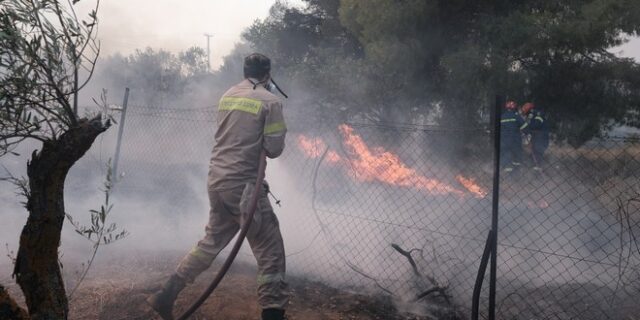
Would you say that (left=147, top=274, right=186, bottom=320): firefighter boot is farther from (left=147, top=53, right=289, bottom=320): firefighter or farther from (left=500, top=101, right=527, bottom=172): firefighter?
(left=500, top=101, right=527, bottom=172): firefighter

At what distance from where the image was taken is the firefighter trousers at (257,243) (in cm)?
349

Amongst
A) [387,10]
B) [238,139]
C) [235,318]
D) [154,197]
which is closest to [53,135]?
[238,139]

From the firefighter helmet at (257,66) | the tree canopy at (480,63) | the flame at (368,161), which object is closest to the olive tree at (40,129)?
the firefighter helmet at (257,66)

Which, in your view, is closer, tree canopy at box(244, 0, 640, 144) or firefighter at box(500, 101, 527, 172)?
firefighter at box(500, 101, 527, 172)

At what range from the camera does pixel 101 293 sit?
4223 mm

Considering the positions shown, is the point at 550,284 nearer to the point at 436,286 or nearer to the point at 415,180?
the point at 436,286

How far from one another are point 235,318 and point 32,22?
2.57 meters

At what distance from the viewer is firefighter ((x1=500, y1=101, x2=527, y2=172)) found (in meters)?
9.38

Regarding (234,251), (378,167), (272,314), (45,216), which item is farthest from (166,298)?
(378,167)

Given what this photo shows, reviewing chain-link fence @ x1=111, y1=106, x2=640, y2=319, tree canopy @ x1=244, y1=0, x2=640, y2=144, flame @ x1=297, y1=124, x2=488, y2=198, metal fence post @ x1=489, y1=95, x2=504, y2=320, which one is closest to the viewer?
metal fence post @ x1=489, y1=95, x2=504, y2=320

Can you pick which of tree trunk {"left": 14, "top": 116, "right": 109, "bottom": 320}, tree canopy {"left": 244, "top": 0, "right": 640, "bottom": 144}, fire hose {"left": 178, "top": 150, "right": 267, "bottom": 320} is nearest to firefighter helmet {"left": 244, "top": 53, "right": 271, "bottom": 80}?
fire hose {"left": 178, "top": 150, "right": 267, "bottom": 320}

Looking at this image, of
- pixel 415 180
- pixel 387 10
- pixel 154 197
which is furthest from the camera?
pixel 387 10

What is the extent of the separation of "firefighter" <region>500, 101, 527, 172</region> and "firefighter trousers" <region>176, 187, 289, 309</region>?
22.3 ft

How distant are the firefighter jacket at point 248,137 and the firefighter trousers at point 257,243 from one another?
0.12 metres
